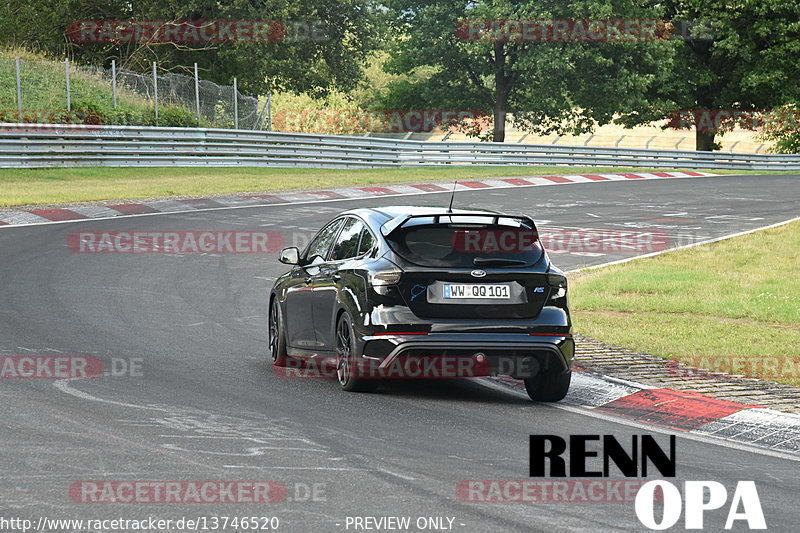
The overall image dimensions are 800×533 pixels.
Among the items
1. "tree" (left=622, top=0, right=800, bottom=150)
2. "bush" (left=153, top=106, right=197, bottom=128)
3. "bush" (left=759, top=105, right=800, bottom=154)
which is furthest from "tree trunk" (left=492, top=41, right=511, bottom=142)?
"bush" (left=153, top=106, right=197, bottom=128)

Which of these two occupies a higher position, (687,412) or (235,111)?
(235,111)

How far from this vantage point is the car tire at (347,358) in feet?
28.4

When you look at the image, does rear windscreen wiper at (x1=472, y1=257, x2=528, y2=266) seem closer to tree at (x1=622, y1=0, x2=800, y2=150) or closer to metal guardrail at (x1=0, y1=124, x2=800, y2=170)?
metal guardrail at (x1=0, y1=124, x2=800, y2=170)

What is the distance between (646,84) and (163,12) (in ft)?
70.2

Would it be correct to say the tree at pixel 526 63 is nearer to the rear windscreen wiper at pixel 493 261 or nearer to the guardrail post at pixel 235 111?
the guardrail post at pixel 235 111

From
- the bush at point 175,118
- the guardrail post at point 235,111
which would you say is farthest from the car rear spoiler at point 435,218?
the guardrail post at point 235,111

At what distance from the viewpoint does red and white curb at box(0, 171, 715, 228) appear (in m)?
21.6

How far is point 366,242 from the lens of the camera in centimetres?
903

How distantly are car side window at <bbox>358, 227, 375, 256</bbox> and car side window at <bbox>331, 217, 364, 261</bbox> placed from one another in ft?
0.31

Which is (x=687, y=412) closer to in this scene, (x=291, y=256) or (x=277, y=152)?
(x=291, y=256)

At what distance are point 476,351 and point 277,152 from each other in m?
26.7

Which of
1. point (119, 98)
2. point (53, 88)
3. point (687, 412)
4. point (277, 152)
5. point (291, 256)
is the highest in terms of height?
point (53, 88)

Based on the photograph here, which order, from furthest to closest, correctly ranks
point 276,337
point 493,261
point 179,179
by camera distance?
point 179,179, point 276,337, point 493,261

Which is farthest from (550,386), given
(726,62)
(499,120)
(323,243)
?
(726,62)
